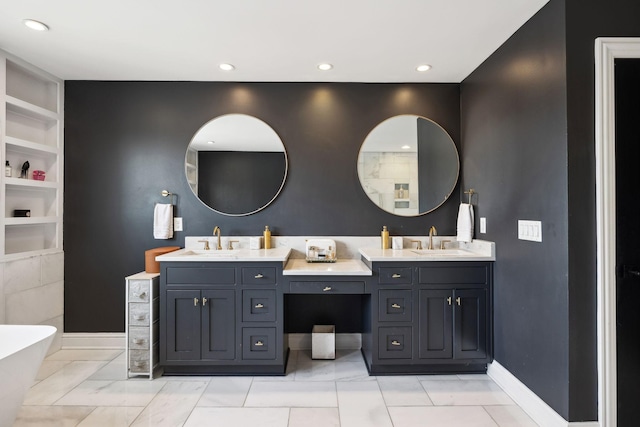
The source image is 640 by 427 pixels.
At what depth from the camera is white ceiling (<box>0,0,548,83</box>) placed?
200 centimetres

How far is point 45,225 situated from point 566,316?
12.9 ft

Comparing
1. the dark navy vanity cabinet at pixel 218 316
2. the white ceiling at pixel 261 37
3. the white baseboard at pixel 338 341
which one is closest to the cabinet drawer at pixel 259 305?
the dark navy vanity cabinet at pixel 218 316

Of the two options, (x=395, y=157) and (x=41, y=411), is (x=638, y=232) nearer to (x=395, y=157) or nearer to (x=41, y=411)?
(x=395, y=157)

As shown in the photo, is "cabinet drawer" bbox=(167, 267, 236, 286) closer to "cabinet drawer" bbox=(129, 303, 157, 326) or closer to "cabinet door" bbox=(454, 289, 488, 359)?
"cabinet drawer" bbox=(129, 303, 157, 326)

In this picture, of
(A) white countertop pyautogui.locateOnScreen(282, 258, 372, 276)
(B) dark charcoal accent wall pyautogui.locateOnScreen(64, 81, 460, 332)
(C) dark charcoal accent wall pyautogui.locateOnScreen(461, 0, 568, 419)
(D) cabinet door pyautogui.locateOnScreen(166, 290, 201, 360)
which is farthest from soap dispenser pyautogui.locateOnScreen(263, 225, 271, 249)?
(C) dark charcoal accent wall pyautogui.locateOnScreen(461, 0, 568, 419)

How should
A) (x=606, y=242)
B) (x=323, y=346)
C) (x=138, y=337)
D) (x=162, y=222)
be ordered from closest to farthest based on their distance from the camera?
(x=606, y=242) < (x=138, y=337) < (x=323, y=346) < (x=162, y=222)

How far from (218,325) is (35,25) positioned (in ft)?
7.56

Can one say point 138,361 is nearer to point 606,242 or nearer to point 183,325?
point 183,325

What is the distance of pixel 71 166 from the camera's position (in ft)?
10.2

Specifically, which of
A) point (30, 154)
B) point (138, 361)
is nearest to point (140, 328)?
point (138, 361)

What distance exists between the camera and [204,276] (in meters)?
2.54

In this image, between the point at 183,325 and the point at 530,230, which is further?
the point at 183,325

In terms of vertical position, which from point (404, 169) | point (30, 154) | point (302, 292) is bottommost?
point (302, 292)

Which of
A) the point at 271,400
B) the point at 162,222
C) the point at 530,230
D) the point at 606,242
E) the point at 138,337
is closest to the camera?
the point at 606,242
